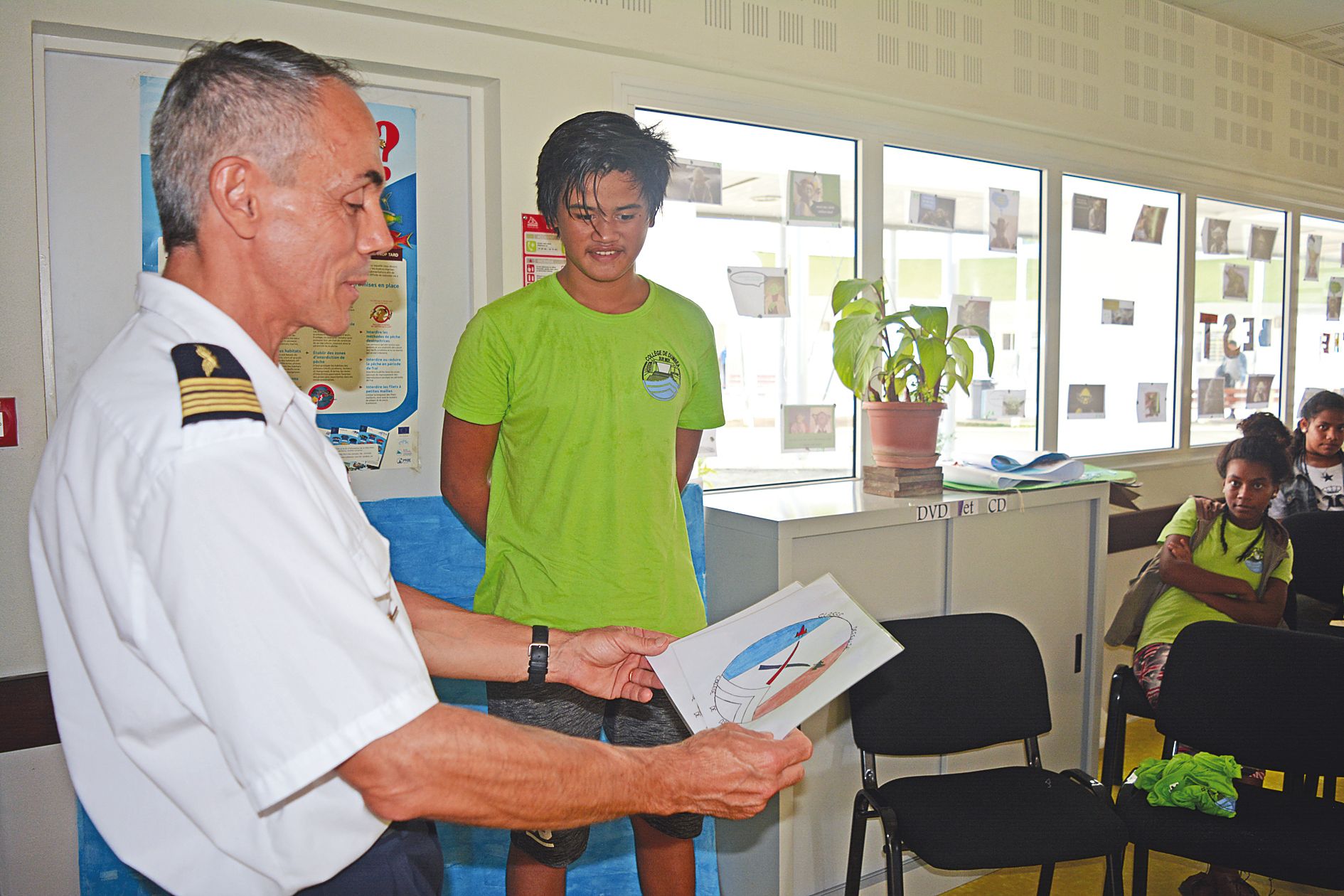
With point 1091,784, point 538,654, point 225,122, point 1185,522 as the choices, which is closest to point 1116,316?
point 1185,522

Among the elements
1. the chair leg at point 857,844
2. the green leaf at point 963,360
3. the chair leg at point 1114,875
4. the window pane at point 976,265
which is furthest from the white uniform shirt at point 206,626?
the window pane at point 976,265

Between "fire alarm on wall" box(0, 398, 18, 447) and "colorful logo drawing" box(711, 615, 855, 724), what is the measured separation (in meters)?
1.49

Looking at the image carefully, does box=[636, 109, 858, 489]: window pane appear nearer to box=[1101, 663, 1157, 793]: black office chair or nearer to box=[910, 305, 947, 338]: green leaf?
box=[910, 305, 947, 338]: green leaf

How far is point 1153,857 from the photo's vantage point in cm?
295

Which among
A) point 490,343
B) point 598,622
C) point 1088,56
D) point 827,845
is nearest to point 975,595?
point 827,845

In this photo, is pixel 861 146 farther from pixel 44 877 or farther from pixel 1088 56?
pixel 44 877

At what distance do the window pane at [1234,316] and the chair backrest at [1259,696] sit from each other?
2.39 meters

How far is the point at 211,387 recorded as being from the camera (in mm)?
807

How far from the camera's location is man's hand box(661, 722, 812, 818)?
1060 mm

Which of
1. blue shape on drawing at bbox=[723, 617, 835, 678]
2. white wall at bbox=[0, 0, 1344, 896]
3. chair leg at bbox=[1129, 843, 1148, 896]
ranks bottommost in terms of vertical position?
chair leg at bbox=[1129, 843, 1148, 896]

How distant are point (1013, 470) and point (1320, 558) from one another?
161 centimetres

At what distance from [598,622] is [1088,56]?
3124 mm

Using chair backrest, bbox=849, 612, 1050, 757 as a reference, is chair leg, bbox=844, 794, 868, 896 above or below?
below

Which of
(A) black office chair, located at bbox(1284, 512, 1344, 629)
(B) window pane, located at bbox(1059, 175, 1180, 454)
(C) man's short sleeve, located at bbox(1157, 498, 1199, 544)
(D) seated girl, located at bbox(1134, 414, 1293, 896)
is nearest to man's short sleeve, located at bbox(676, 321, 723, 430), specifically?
(D) seated girl, located at bbox(1134, 414, 1293, 896)
